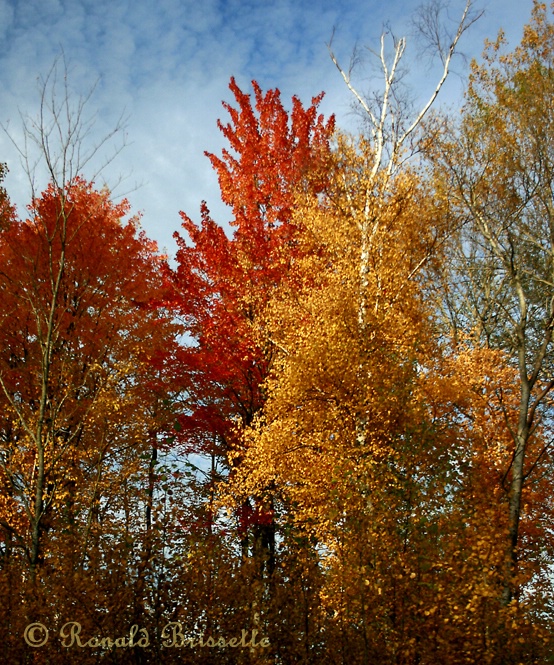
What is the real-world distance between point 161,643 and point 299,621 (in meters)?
1.52

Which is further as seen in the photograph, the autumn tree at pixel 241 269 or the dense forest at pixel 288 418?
the autumn tree at pixel 241 269

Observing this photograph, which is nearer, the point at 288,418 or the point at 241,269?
the point at 288,418

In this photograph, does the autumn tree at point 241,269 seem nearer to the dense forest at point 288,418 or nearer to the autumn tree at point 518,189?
the dense forest at point 288,418

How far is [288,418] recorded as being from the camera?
360 inches

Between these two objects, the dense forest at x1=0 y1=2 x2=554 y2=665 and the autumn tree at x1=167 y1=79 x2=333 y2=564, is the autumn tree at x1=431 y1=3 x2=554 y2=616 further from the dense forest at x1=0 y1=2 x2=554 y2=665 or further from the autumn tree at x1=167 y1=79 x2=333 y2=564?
the autumn tree at x1=167 y1=79 x2=333 y2=564

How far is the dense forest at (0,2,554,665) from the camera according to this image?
584cm

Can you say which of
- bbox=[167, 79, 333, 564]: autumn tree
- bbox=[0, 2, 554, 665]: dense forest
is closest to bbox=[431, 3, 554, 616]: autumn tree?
bbox=[0, 2, 554, 665]: dense forest

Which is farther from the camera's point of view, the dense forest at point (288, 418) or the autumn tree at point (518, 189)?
the autumn tree at point (518, 189)

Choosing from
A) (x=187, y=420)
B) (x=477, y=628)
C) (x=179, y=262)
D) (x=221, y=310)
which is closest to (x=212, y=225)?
(x=179, y=262)

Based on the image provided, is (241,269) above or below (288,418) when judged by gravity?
above

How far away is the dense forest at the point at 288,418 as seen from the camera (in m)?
5.84

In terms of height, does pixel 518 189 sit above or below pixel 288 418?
above

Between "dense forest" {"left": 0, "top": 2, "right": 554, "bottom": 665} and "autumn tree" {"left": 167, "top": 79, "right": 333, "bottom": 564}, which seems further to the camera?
"autumn tree" {"left": 167, "top": 79, "right": 333, "bottom": 564}

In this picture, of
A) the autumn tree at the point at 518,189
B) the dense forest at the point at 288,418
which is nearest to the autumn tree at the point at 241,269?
the dense forest at the point at 288,418
